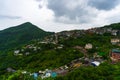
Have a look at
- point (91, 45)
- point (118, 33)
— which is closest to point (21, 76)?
point (91, 45)

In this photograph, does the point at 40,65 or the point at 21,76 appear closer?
the point at 21,76

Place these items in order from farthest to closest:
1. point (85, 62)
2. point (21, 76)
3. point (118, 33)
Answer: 1. point (118, 33)
2. point (85, 62)
3. point (21, 76)

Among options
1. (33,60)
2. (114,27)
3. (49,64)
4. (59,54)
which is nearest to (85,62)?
(49,64)

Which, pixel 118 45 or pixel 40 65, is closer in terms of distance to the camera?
pixel 40 65

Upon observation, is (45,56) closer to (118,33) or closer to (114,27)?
(118,33)

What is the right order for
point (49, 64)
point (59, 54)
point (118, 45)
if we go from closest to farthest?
point (49, 64) → point (59, 54) → point (118, 45)

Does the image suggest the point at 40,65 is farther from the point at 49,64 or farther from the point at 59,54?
the point at 59,54

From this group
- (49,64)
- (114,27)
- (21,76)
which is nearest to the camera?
(21,76)

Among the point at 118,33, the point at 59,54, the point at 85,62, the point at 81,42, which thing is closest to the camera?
→ the point at 85,62
